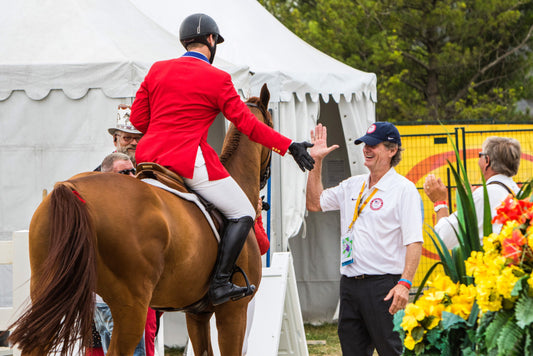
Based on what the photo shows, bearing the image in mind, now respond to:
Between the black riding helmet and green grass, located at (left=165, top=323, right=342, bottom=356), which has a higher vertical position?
the black riding helmet

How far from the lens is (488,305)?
226 cm

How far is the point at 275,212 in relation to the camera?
760 cm

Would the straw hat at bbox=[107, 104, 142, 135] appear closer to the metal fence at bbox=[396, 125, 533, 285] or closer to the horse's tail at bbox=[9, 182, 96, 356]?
the horse's tail at bbox=[9, 182, 96, 356]

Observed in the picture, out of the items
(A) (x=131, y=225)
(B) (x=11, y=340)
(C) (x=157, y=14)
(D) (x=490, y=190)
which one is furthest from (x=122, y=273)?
(C) (x=157, y=14)

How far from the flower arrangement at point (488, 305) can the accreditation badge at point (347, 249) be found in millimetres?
1451

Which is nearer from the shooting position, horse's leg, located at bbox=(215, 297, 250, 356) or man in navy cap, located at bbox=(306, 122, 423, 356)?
horse's leg, located at bbox=(215, 297, 250, 356)

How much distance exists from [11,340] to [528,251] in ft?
6.38

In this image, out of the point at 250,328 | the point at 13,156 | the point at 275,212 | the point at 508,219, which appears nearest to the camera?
the point at 508,219

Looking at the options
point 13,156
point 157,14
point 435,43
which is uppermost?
point 435,43

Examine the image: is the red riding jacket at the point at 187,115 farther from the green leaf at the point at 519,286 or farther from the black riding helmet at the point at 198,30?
the green leaf at the point at 519,286

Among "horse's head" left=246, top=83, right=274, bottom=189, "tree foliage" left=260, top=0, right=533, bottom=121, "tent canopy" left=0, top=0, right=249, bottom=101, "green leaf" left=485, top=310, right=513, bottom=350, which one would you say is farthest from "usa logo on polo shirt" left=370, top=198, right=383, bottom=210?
"tree foliage" left=260, top=0, right=533, bottom=121

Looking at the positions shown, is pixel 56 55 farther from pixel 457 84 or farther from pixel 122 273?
pixel 457 84

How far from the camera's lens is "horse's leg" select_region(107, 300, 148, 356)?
304cm

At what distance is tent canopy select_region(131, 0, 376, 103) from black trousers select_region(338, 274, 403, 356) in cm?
365
